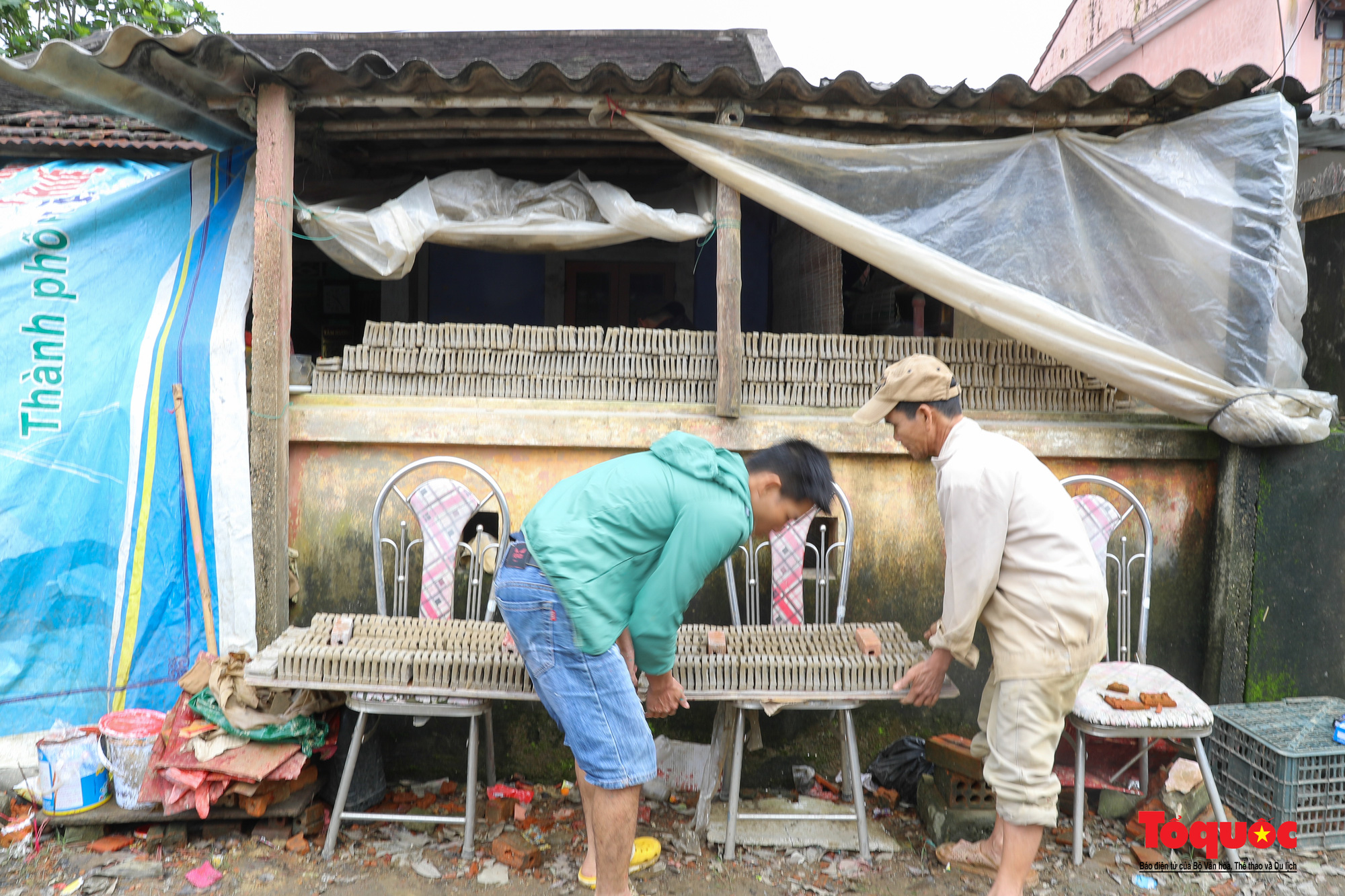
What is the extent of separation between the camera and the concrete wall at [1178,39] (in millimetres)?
10367

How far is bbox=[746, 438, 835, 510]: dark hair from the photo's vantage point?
8.80 feet

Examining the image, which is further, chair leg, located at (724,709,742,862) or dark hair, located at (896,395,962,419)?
chair leg, located at (724,709,742,862)

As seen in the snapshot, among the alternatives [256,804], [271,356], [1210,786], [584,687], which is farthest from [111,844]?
[1210,786]

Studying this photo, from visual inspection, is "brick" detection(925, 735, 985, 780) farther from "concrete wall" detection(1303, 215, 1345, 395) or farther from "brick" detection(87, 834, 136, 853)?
"brick" detection(87, 834, 136, 853)

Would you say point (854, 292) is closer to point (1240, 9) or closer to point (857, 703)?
point (857, 703)

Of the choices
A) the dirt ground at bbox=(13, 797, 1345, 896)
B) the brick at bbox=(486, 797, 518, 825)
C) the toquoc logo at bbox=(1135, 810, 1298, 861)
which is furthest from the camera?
the brick at bbox=(486, 797, 518, 825)

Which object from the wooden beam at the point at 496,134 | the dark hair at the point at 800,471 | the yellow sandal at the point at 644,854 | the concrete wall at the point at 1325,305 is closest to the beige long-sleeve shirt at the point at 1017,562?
the dark hair at the point at 800,471

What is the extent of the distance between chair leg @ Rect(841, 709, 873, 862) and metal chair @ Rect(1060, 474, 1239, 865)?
829mm

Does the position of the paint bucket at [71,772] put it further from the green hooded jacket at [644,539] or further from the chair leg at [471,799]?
the green hooded jacket at [644,539]

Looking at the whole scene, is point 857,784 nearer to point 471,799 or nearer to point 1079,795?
point 1079,795

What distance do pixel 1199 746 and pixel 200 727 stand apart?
3902 mm

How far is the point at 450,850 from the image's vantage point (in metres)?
3.54

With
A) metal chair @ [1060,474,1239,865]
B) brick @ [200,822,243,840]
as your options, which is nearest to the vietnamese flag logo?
metal chair @ [1060,474,1239,865]

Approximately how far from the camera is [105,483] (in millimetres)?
3824
